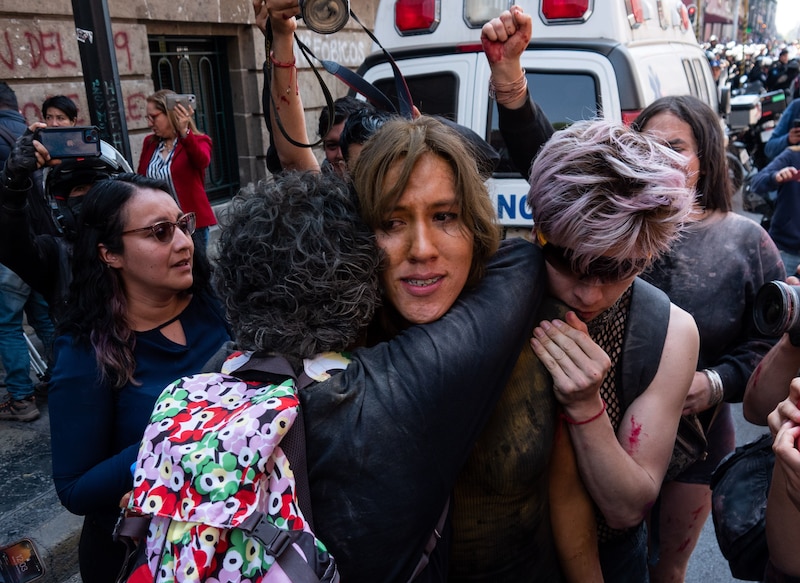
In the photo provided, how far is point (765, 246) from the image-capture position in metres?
2.05

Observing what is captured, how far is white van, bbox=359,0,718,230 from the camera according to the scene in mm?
3609

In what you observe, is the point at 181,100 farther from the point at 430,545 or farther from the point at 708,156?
the point at 430,545

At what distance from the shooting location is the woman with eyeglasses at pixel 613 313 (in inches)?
48.3

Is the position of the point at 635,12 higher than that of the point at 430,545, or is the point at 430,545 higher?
the point at 635,12

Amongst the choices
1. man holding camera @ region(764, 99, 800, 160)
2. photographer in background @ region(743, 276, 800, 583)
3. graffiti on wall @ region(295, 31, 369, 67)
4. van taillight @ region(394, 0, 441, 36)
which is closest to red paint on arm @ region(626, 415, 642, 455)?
photographer in background @ region(743, 276, 800, 583)

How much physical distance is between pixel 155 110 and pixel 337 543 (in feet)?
15.4

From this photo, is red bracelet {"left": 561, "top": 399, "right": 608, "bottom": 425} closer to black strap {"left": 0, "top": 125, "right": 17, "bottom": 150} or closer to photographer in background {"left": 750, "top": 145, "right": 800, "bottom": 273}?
photographer in background {"left": 750, "top": 145, "right": 800, "bottom": 273}

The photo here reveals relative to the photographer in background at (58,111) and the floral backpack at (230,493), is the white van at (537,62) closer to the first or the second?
the photographer in background at (58,111)

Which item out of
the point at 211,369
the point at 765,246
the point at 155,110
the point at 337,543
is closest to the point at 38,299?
the point at 155,110

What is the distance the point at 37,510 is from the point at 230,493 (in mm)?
2786

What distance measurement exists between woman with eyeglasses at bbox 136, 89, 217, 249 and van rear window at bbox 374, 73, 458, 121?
163 cm

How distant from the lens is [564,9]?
12.2 ft

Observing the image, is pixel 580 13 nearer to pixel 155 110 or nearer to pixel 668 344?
pixel 668 344

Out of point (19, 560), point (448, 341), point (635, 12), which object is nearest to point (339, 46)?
point (635, 12)
